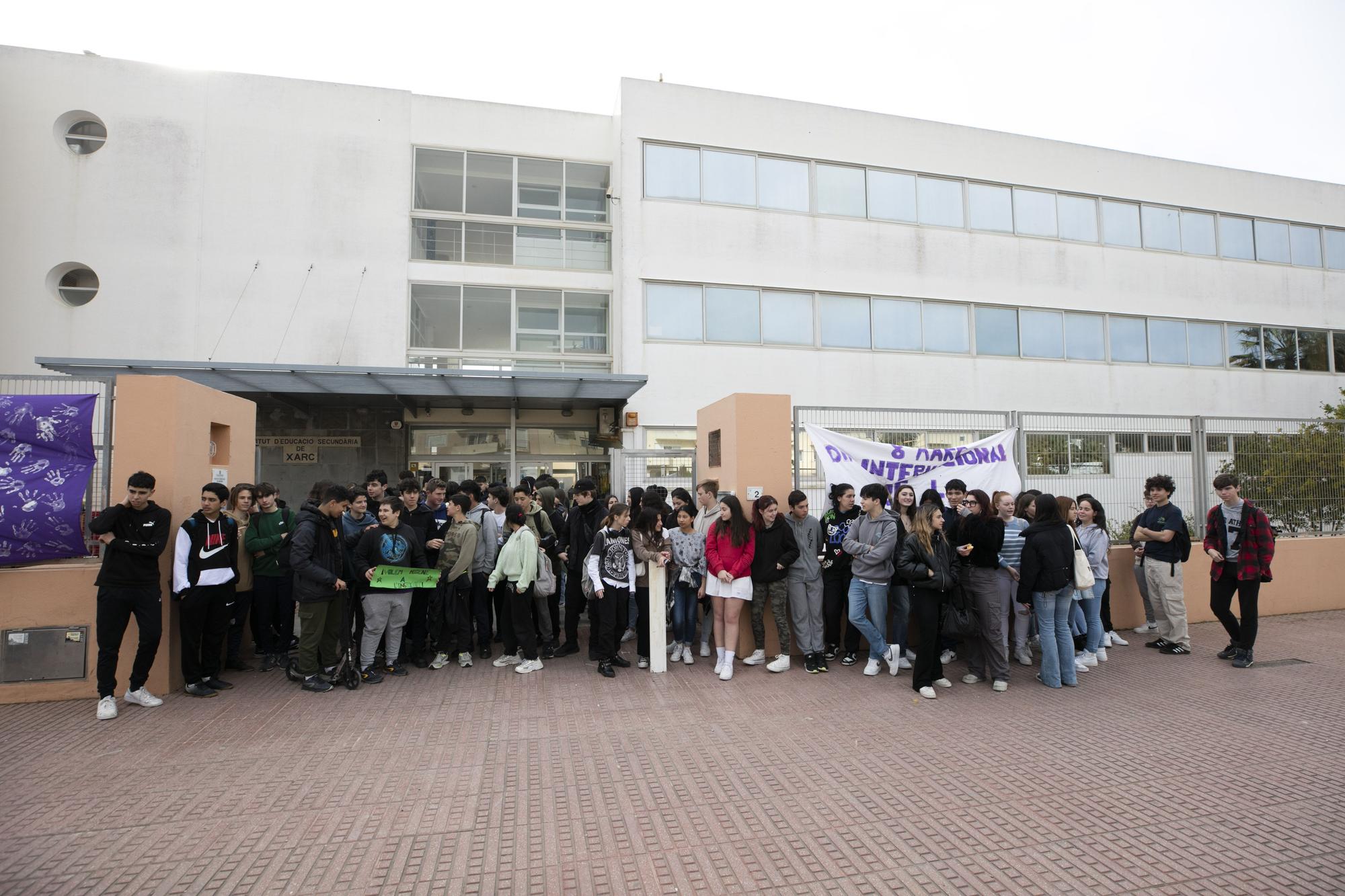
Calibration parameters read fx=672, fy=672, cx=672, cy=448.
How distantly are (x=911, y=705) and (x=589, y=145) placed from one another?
48.1ft

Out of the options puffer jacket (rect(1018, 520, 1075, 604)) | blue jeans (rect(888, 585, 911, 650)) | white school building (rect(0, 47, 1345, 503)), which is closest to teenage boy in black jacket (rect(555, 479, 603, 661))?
blue jeans (rect(888, 585, 911, 650))

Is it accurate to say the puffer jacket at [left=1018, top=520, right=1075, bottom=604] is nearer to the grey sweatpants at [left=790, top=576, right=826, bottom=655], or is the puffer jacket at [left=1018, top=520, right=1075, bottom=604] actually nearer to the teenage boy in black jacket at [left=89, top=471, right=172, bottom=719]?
the grey sweatpants at [left=790, top=576, right=826, bottom=655]

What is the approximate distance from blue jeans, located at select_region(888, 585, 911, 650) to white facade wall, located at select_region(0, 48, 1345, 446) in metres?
8.74

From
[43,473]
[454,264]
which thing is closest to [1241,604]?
[43,473]

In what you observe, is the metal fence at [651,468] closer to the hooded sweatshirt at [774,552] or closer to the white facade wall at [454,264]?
the hooded sweatshirt at [774,552]

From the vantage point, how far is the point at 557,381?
12.4 meters

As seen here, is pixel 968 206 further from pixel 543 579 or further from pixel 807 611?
pixel 543 579

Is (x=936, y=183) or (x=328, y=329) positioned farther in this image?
(x=936, y=183)

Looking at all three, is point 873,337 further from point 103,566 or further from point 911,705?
point 103,566

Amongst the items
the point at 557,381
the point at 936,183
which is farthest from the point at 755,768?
the point at 936,183

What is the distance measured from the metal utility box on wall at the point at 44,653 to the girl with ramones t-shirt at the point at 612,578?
4.40 m

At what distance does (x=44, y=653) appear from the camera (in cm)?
577

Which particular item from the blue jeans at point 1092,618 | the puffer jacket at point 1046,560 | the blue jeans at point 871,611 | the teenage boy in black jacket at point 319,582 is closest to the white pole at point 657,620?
the blue jeans at point 871,611

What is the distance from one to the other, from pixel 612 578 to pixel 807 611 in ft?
6.40
